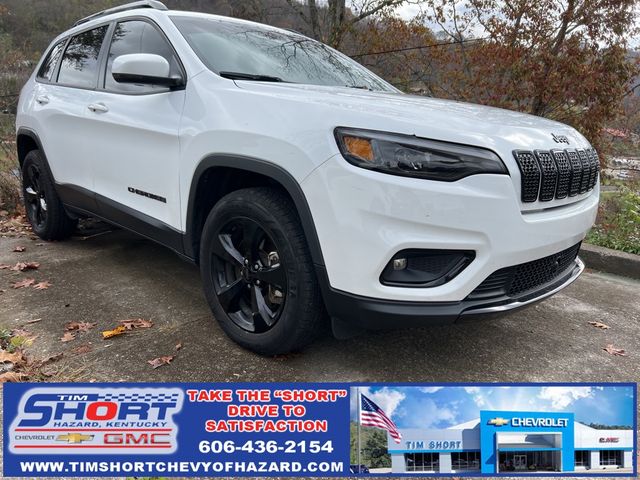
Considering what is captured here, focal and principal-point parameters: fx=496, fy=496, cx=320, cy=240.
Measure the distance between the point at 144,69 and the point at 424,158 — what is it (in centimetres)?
160

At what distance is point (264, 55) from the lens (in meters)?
3.01

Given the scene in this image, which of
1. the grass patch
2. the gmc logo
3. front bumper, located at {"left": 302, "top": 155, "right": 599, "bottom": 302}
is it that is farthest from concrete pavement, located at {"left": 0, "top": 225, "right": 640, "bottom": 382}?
the grass patch

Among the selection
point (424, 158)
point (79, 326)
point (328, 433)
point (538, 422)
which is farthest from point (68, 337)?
point (538, 422)

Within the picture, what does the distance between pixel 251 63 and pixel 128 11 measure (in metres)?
1.26

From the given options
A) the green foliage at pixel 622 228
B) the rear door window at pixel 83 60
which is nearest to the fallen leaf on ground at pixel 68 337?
the rear door window at pixel 83 60

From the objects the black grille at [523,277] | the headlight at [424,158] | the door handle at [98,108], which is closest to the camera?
the headlight at [424,158]

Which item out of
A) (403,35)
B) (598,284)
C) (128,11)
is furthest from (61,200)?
(403,35)

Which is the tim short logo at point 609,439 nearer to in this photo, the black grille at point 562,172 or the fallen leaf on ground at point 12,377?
the black grille at point 562,172

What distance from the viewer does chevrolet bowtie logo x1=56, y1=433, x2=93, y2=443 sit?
179 centimetres

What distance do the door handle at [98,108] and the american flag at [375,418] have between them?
2545mm

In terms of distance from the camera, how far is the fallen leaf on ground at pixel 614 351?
2.77 m

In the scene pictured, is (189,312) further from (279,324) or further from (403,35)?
(403,35)

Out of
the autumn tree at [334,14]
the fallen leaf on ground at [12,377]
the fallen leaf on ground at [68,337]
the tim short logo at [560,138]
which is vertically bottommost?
the fallen leaf on ground at [68,337]

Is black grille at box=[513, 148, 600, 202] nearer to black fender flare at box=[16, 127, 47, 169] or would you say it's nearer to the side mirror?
the side mirror
